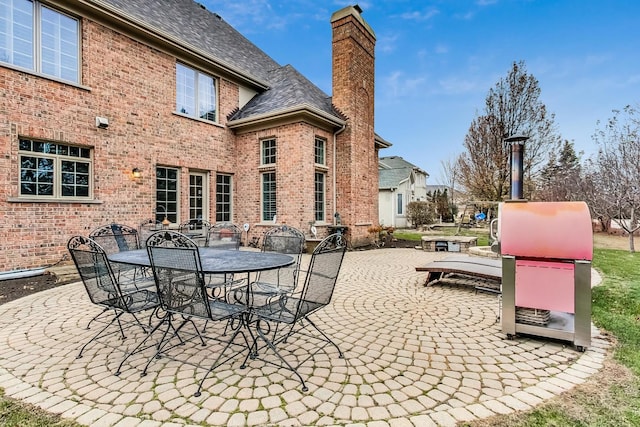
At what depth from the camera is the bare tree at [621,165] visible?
439 inches

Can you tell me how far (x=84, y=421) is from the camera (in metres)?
2.06

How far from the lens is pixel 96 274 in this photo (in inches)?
122

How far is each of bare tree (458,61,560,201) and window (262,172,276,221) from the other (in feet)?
34.5

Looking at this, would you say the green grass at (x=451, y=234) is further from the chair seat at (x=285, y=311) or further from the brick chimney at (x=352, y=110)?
the chair seat at (x=285, y=311)

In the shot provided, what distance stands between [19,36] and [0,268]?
4640 millimetres

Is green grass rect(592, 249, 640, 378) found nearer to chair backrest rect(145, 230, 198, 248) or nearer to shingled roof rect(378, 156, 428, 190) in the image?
chair backrest rect(145, 230, 198, 248)

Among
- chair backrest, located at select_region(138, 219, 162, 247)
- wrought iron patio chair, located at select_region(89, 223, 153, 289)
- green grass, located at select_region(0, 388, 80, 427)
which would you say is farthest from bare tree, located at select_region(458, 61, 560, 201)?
green grass, located at select_region(0, 388, 80, 427)

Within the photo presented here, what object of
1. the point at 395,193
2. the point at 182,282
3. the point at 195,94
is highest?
the point at 195,94

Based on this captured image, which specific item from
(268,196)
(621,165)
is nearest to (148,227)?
(268,196)

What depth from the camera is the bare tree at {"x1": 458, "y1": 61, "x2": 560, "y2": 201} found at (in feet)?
48.5

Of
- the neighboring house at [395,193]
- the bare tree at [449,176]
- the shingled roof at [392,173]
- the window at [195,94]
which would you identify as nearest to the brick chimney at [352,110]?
the window at [195,94]

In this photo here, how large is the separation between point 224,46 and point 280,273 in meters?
10.5

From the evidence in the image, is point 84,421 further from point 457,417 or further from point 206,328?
point 457,417

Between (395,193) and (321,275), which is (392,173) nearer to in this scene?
(395,193)
